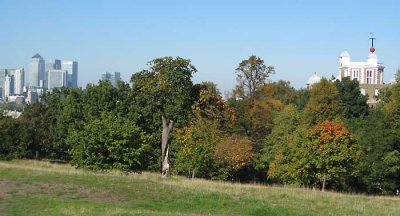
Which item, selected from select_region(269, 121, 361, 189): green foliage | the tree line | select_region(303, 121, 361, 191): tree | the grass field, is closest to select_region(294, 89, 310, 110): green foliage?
the tree line

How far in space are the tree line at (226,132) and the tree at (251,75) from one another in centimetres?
9

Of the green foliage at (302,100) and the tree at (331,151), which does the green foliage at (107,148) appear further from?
the green foliage at (302,100)

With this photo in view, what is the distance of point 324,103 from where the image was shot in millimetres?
51562

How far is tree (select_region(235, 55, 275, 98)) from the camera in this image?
50.0 metres

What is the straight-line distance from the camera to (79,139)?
4022 centimetres

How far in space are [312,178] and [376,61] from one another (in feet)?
401

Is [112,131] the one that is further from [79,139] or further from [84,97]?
[84,97]

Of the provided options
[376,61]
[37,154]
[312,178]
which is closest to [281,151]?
[312,178]

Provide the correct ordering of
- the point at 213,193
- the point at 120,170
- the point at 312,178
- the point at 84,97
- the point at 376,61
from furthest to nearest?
the point at 376,61 < the point at 84,97 < the point at 312,178 < the point at 120,170 < the point at 213,193

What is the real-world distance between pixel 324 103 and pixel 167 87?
670 inches

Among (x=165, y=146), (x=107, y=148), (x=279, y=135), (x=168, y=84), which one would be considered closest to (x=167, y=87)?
(x=168, y=84)

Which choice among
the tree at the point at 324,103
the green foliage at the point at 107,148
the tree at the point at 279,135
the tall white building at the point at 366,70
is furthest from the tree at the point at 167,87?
the tall white building at the point at 366,70

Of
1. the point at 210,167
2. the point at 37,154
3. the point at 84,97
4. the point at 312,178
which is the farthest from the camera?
the point at 37,154

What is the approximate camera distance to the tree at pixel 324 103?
1992 inches
